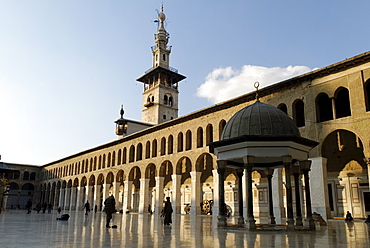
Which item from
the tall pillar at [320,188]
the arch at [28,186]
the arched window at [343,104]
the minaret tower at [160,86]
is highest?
the minaret tower at [160,86]

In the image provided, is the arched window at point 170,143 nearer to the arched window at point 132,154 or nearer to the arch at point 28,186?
the arched window at point 132,154

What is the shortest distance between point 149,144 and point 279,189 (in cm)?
1579

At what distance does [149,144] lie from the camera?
33.2m

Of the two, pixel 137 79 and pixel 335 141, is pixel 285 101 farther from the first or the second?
pixel 137 79

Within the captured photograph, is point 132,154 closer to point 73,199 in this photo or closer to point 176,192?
point 176,192

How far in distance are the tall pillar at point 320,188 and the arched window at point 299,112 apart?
3012 mm

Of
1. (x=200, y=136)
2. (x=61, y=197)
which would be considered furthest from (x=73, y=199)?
(x=200, y=136)

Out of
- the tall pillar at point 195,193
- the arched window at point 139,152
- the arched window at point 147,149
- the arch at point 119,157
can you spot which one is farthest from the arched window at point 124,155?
the tall pillar at point 195,193

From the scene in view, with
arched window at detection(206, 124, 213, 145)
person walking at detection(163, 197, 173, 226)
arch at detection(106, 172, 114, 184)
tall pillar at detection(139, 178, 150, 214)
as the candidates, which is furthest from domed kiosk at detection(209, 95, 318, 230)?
arch at detection(106, 172, 114, 184)

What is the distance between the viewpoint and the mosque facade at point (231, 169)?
1827 cm

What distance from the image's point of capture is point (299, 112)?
2103 centimetres

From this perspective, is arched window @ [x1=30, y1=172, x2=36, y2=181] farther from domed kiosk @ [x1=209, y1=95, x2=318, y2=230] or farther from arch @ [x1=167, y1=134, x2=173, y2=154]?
domed kiosk @ [x1=209, y1=95, x2=318, y2=230]

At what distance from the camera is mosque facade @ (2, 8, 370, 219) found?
18266 millimetres

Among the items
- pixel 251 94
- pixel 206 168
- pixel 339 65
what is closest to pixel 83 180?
pixel 206 168
